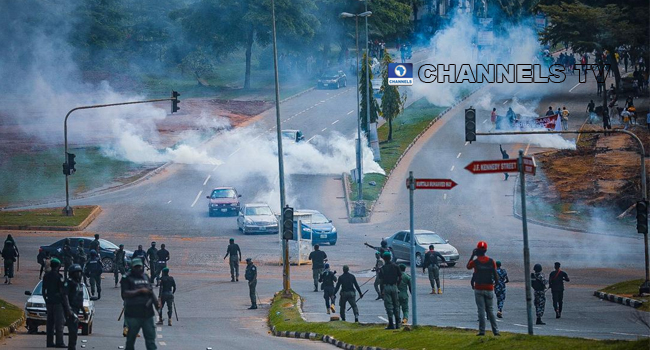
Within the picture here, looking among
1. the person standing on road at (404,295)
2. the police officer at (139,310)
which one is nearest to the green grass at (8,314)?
the police officer at (139,310)

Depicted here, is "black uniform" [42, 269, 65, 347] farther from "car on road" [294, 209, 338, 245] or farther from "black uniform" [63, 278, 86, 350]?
"car on road" [294, 209, 338, 245]

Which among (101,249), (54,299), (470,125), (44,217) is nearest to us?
(54,299)

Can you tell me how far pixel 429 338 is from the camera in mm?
18203

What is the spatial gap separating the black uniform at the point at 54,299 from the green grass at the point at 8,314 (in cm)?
406

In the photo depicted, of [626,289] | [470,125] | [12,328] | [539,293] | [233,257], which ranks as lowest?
[626,289]

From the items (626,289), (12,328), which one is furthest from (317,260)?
(12,328)

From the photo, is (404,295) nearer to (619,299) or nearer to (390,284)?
(390,284)

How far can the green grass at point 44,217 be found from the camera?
1768 inches

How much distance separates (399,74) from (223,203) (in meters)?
26.0

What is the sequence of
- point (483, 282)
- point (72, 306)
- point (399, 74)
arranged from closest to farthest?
1. point (483, 282)
2. point (72, 306)
3. point (399, 74)

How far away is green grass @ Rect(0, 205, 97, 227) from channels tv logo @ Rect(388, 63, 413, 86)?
24.5m

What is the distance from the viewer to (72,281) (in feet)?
60.1

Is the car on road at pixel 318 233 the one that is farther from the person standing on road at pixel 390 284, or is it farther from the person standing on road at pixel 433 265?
the person standing on road at pixel 390 284

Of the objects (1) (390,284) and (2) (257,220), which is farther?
(2) (257,220)
